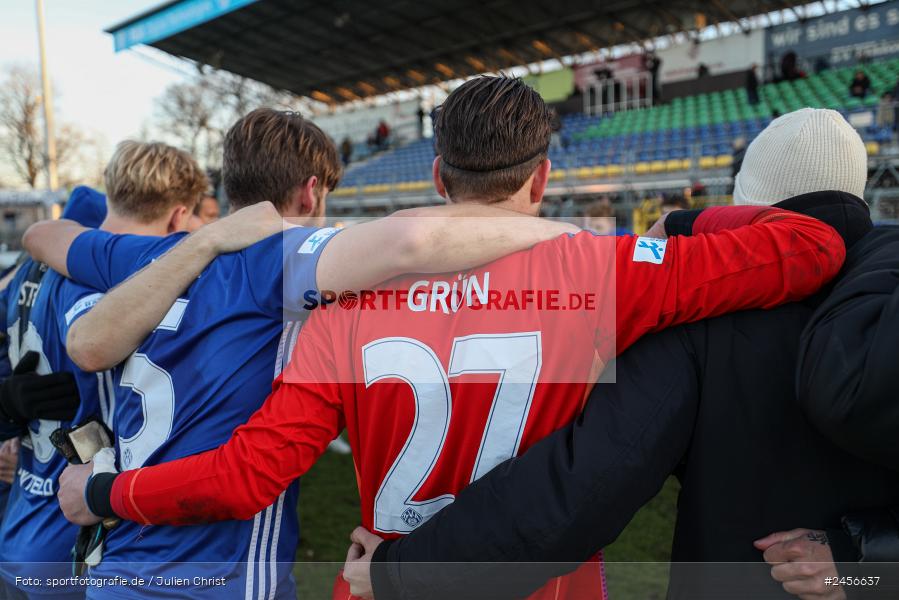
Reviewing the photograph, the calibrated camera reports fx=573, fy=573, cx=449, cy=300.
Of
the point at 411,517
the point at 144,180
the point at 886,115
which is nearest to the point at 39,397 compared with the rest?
the point at 144,180

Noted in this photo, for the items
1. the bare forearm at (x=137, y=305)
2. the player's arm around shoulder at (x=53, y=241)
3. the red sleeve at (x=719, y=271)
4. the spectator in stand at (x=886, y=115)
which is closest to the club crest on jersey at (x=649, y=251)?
the red sleeve at (x=719, y=271)

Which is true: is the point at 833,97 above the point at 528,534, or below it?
above

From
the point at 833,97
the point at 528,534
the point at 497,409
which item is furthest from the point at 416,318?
the point at 833,97

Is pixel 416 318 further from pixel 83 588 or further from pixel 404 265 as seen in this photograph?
pixel 83 588

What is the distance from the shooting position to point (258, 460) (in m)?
1.10

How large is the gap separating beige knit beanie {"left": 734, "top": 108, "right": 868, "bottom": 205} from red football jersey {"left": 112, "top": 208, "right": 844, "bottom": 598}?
0.47ft

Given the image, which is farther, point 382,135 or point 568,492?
point 382,135

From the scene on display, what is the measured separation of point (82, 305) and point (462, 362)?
1109 mm

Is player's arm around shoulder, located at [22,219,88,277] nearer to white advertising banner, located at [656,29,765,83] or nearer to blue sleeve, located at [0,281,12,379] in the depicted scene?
blue sleeve, located at [0,281,12,379]

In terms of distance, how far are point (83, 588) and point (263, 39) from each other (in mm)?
22395

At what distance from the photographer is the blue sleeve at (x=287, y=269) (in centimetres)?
118

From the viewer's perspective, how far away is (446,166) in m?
1.15

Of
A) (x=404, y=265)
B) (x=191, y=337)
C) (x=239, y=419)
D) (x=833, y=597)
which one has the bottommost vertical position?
(x=833, y=597)

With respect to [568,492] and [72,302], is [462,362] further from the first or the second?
[72,302]
